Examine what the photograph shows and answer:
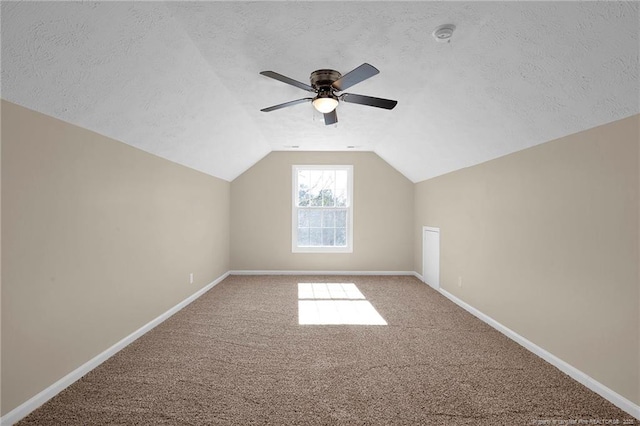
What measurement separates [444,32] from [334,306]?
11.2 ft

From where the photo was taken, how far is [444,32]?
7.23 feet

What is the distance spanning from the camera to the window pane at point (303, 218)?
668 cm

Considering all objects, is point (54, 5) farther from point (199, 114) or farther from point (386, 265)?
point (386, 265)

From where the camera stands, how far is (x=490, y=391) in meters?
2.33

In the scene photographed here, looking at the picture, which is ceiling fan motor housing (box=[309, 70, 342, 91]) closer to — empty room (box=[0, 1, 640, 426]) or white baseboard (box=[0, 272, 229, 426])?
empty room (box=[0, 1, 640, 426])

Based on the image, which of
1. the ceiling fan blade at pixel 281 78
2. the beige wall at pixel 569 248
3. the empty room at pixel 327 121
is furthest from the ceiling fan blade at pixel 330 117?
the beige wall at pixel 569 248

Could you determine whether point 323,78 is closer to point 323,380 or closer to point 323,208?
point 323,380

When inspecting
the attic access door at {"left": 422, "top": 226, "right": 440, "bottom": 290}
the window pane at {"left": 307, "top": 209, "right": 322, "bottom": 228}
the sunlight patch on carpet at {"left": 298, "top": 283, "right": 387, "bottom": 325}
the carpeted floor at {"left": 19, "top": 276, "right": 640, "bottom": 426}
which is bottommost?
the carpeted floor at {"left": 19, "top": 276, "right": 640, "bottom": 426}

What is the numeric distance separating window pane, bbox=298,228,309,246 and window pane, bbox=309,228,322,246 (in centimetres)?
8

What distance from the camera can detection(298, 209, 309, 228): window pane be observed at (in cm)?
668

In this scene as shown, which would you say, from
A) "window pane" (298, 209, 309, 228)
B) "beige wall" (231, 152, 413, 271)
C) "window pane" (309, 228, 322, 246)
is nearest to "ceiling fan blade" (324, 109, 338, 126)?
"beige wall" (231, 152, 413, 271)

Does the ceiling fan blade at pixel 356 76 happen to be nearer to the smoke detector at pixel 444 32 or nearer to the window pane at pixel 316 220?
the smoke detector at pixel 444 32

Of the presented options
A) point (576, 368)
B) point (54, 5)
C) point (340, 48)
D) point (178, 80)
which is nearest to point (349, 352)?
point (576, 368)

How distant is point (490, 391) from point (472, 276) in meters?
2.07
